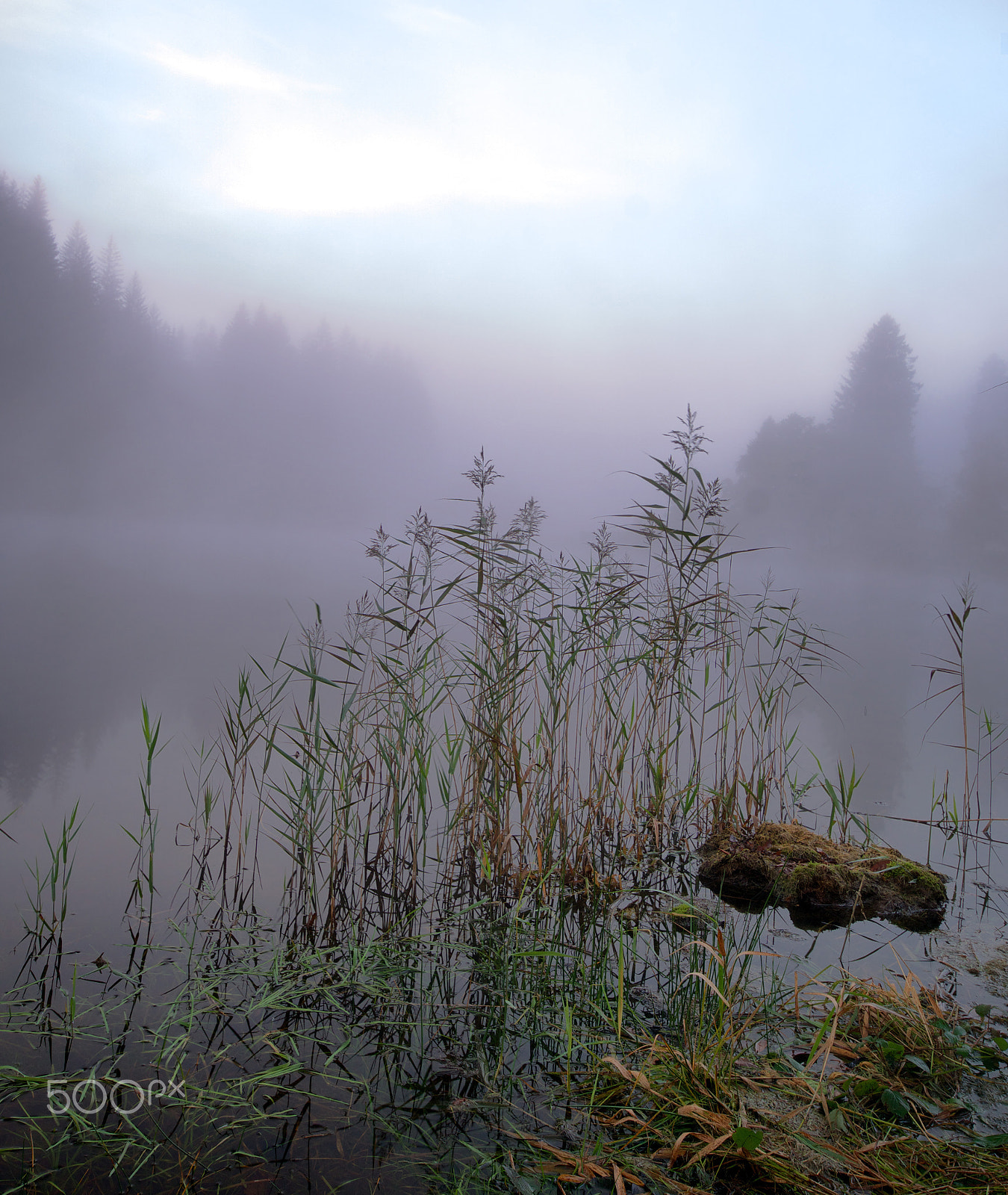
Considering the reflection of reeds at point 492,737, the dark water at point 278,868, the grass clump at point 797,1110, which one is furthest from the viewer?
the reflection of reeds at point 492,737

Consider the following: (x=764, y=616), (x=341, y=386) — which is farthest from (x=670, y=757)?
(x=341, y=386)

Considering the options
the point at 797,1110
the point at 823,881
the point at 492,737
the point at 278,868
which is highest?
the point at 492,737

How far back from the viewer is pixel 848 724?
8.92 m

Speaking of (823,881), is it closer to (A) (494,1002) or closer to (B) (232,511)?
(A) (494,1002)

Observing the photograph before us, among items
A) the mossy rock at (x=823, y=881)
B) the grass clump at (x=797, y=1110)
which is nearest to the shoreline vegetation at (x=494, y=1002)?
the grass clump at (x=797, y=1110)

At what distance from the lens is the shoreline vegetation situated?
1587 mm

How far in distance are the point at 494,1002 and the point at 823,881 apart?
202cm

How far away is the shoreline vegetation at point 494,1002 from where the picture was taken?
5.21 feet

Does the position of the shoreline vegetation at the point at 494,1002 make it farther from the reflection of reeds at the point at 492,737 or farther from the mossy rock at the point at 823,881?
the mossy rock at the point at 823,881

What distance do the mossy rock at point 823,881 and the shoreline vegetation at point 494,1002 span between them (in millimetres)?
233

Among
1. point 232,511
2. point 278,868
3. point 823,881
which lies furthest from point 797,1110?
point 232,511

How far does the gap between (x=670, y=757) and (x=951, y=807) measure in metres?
2.04

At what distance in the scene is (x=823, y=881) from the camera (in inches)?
137

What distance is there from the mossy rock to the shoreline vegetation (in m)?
0.23
